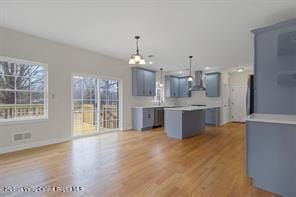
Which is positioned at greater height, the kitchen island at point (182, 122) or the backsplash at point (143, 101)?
the backsplash at point (143, 101)

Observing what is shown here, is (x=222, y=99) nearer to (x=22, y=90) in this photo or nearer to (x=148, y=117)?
(x=148, y=117)

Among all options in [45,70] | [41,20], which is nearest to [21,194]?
[41,20]

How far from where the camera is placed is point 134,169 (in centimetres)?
318

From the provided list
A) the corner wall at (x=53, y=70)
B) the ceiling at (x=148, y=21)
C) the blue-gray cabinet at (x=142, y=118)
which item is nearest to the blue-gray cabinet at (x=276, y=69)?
the ceiling at (x=148, y=21)

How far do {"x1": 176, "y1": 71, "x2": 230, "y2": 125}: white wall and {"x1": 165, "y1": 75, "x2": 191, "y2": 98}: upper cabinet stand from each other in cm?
40

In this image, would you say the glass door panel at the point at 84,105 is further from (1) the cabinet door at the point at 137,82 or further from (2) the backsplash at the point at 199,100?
(2) the backsplash at the point at 199,100

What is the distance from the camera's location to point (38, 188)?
97.6 inches

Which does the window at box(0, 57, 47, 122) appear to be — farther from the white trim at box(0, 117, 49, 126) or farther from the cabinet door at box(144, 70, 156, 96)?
the cabinet door at box(144, 70, 156, 96)

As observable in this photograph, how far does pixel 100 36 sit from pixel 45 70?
169cm

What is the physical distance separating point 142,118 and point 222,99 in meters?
4.15

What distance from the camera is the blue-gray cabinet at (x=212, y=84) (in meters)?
8.63

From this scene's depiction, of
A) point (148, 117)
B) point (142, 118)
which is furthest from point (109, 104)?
point (148, 117)

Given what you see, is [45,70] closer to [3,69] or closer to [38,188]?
[3,69]

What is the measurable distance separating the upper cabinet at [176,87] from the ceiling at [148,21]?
4.32 meters
